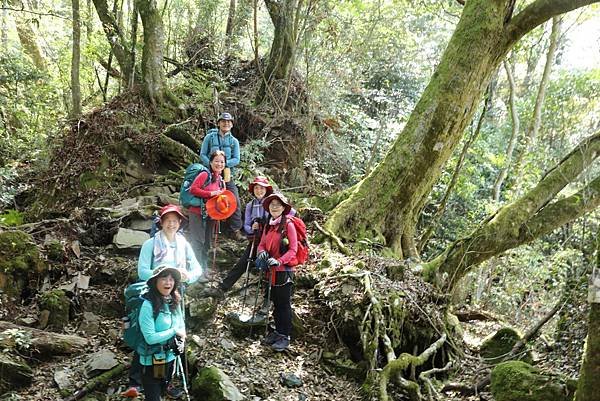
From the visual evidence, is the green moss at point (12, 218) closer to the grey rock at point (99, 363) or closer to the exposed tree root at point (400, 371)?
the grey rock at point (99, 363)

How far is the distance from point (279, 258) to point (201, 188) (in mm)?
1684

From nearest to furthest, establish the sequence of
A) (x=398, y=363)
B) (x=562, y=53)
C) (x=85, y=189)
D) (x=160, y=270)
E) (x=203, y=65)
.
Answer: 1. (x=160, y=270)
2. (x=398, y=363)
3. (x=85, y=189)
4. (x=203, y=65)
5. (x=562, y=53)

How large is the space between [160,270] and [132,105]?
724 cm

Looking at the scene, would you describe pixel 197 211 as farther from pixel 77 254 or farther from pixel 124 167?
pixel 124 167

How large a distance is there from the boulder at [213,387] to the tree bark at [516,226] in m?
4.66

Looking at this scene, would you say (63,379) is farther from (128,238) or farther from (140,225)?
(140,225)

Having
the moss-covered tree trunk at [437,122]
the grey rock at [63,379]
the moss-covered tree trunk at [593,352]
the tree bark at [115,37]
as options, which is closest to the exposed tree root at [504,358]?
the moss-covered tree trunk at [593,352]

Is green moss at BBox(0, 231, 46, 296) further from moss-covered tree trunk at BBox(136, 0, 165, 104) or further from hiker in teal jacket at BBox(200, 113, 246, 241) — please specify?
moss-covered tree trunk at BBox(136, 0, 165, 104)

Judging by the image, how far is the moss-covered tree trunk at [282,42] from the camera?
440 inches

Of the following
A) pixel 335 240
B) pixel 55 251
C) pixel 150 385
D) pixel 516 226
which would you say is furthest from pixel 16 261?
pixel 516 226

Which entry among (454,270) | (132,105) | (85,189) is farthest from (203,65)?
(454,270)

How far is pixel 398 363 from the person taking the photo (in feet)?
17.9

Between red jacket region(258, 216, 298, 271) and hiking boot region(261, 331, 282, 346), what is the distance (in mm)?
917

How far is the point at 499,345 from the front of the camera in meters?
6.95
